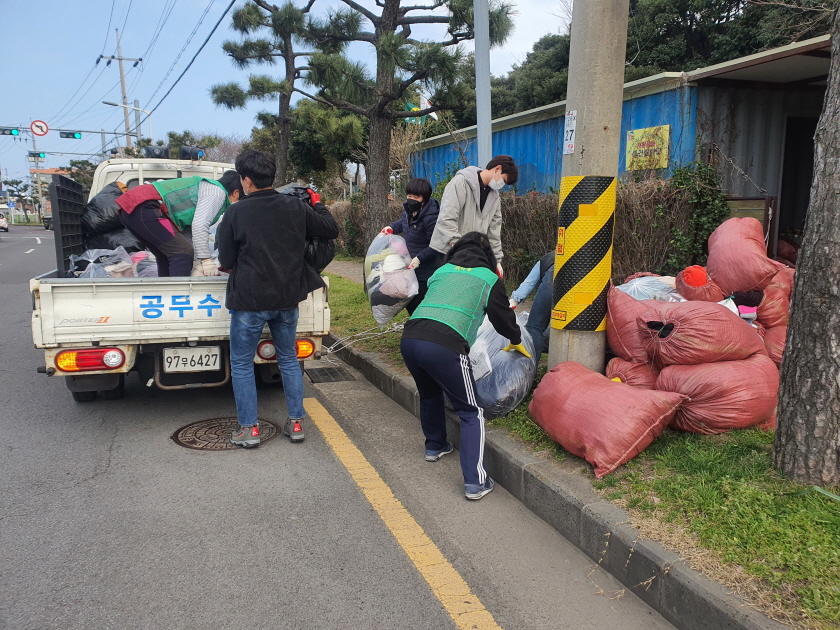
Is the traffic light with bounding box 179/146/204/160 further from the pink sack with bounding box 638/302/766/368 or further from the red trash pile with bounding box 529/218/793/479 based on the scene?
the pink sack with bounding box 638/302/766/368

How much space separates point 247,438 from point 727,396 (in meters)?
3.02

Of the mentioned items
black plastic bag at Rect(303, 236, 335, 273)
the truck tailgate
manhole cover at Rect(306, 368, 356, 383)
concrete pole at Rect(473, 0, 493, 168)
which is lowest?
manhole cover at Rect(306, 368, 356, 383)

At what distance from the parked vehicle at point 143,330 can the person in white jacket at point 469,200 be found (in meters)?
1.09

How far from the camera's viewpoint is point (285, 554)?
9.74 feet

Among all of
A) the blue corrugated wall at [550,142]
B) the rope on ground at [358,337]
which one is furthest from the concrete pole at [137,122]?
the rope on ground at [358,337]

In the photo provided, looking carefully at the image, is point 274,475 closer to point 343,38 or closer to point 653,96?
point 653,96

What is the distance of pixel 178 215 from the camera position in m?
5.29

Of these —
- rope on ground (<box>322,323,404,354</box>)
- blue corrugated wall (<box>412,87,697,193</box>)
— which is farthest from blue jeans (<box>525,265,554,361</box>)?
blue corrugated wall (<box>412,87,697,193</box>)

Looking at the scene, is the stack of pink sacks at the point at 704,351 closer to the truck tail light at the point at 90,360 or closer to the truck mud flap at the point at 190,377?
the truck mud flap at the point at 190,377

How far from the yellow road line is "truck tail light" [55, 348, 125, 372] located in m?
1.54

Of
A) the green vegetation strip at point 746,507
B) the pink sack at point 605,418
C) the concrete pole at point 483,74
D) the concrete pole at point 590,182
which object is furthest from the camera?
the concrete pole at point 483,74

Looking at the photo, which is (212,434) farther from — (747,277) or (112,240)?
(747,277)

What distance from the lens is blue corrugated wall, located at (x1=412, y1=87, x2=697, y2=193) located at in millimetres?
8227

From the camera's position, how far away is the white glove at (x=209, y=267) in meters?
4.87
